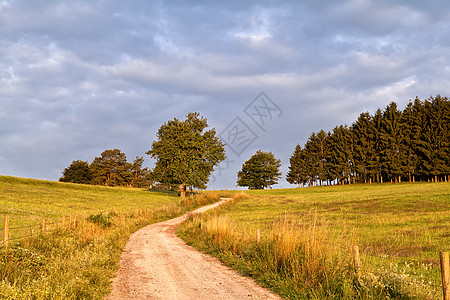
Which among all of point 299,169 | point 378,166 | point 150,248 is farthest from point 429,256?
point 299,169

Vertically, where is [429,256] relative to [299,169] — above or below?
below

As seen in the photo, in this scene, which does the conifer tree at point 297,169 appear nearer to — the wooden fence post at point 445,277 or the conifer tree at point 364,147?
the conifer tree at point 364,147

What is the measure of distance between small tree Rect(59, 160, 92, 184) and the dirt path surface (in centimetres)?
10137

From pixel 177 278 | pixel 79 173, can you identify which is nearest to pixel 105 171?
pixel 79 173

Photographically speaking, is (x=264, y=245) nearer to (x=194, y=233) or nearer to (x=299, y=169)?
(x=194, y=233)

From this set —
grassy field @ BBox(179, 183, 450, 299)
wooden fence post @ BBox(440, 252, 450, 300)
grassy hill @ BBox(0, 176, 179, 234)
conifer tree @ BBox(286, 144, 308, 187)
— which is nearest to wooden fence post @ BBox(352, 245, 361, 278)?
grassy field @ BBox(179, 183, 450, 299)

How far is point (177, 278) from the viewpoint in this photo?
9664mm

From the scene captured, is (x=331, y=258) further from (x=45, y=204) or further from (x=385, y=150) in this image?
(x=385, y=150)

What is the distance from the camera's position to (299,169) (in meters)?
103

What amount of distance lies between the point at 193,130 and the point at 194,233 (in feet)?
145

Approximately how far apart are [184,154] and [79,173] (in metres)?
65.8

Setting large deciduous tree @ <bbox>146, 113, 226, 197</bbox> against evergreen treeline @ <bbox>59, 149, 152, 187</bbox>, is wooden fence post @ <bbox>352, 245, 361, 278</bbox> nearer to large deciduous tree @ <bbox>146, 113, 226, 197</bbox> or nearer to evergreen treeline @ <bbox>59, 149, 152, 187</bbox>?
large deciduous tree @ <bbox>146, 113, 226, 197</bbox>

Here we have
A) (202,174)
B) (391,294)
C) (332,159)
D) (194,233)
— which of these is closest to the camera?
(391,294)

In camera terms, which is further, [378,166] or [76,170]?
[76,170]
